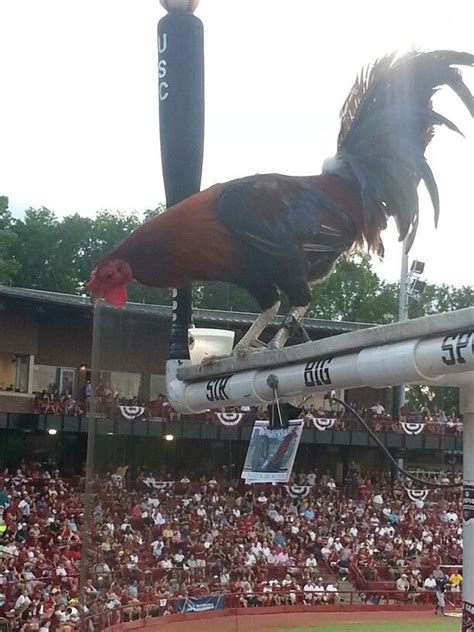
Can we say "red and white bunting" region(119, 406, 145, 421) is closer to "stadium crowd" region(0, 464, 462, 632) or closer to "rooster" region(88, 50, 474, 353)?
"stadium crowd" region(0, 464, 462, 632)

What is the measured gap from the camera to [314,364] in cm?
473

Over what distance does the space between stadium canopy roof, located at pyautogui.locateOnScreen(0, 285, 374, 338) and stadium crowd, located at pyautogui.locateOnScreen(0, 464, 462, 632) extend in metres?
1.12

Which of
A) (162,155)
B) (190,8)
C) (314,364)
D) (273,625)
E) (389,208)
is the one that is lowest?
(273,625)

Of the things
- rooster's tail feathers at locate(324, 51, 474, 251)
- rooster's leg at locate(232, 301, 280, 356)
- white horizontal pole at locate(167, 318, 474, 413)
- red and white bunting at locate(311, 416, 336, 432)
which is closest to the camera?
white horizontal pole at locate(167, 318, 474, 413)

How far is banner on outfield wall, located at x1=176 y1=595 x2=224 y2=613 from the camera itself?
6763 millimetres

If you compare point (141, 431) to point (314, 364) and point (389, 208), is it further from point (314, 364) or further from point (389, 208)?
point (389, 208)

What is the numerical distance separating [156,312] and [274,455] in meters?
1.89

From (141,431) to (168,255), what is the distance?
3.95 feet

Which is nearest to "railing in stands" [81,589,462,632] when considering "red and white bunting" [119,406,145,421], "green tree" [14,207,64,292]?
"red and white bunting" [119,406,145,421]

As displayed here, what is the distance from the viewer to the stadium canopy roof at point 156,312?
6367 mm

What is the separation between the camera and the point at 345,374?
4.47 metres

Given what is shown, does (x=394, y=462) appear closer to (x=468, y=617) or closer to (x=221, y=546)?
(x=468, y=617)

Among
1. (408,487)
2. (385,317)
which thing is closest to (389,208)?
(408,487)

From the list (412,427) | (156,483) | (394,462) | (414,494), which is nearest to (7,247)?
(414,494)
